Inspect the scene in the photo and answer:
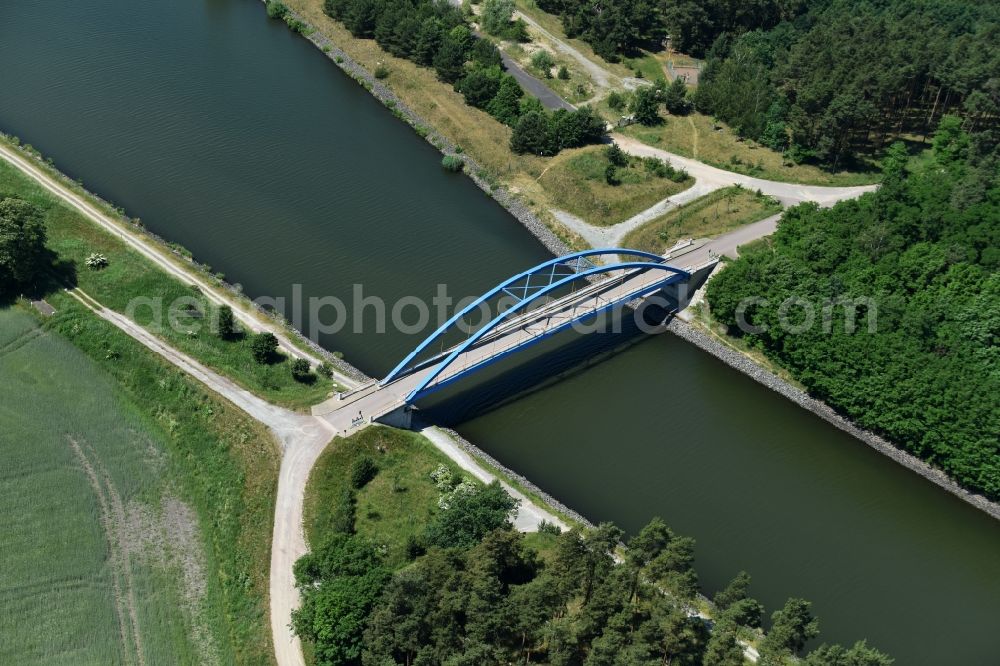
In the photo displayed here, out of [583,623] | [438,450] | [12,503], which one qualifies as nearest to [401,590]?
[583,623]

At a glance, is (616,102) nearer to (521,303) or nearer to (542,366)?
(542,366)

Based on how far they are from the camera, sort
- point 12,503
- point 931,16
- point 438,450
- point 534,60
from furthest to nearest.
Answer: point 931,16
point 534,60
point 438,450
point 12,503

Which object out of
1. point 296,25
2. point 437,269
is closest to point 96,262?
point 437,269

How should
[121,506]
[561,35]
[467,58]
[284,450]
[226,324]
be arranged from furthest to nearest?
1. [561,35]
2. [467,58]
3. [226,324]
4. [284,450]
5. [121,506]

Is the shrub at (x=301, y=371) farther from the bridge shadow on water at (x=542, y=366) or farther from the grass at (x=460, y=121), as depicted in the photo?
the grass at (x=460, y=121)

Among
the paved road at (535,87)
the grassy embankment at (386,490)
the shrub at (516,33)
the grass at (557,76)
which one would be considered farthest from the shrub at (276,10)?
the grassy embankment at (386,490)

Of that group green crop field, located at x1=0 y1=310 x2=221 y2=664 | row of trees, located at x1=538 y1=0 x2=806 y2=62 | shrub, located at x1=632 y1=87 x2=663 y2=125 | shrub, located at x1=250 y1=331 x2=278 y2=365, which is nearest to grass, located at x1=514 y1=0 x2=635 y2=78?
row of trees, located at x1=538 y1=0 x2=806 y2=62

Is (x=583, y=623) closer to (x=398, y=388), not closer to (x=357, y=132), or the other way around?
(x=398, y=388)

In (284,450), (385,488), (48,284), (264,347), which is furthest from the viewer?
(48,284)
